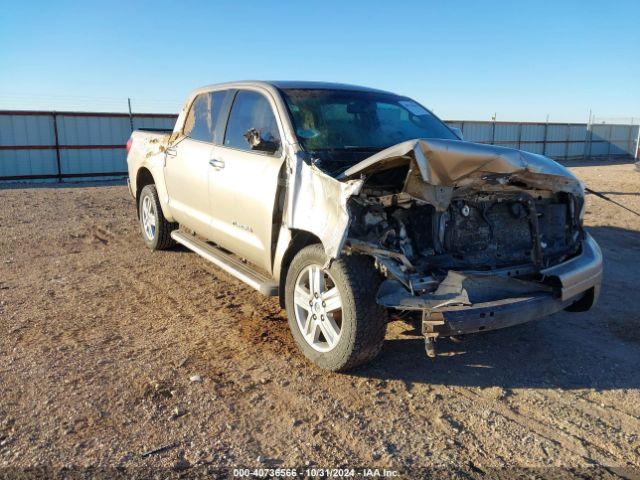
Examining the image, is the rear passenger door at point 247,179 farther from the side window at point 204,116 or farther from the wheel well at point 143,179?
the wheel well at point 143,179

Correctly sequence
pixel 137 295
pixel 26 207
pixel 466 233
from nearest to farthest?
1. pixel 466 233
2. pixel 137 295
3. pixel 26 207

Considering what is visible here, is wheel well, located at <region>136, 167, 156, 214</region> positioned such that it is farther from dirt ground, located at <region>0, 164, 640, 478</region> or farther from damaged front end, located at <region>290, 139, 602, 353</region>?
damaged front end, located at <region>290, 139, 602, 353</region>

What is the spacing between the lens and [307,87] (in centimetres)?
473

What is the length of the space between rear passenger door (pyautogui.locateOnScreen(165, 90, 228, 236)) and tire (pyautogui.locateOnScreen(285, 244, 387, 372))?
1669mm

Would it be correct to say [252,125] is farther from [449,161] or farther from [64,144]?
[64,144]

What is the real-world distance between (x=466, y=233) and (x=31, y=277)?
4.55 meters

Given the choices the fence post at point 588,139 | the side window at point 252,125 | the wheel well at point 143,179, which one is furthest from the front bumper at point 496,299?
the fence post at point 588,139

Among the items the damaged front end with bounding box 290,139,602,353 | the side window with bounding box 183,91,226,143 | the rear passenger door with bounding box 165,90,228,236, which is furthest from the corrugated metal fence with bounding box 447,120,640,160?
the damaged front end with bounding box 290,139,602,353

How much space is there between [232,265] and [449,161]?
7.24ft

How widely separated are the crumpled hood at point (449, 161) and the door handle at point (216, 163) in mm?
1601

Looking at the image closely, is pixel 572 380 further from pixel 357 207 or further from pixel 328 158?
pixel 328 158

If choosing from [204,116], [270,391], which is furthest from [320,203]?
[204,116]

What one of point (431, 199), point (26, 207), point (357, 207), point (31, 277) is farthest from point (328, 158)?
point (26, 207)

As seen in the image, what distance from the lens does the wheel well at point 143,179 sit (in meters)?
6.79
